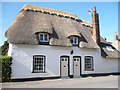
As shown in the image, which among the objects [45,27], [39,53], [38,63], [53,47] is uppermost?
[45,27]

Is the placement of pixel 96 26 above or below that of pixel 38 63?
above

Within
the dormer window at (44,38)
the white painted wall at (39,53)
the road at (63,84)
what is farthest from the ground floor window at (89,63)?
the dormer window at (44,38)

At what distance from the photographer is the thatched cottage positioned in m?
14.3

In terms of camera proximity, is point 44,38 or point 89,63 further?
point 89,63

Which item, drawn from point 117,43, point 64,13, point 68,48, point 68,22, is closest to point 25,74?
point 68,48

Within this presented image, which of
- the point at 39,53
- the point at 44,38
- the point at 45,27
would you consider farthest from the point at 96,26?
the point at 39,53

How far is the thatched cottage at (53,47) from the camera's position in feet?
46.8

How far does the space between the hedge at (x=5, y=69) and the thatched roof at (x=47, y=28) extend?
181 cm

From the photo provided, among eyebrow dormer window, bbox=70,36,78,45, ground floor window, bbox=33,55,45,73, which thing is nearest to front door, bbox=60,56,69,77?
eyebrow dormer window, bbox=70,36,78,45

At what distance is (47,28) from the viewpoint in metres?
15.8

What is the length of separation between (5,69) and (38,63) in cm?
326

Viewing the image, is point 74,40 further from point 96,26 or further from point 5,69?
point 5,69

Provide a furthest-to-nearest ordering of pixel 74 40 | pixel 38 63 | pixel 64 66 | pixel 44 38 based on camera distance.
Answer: pixel 74 40 → pixel 64 66 → pixel 44 38 → pixel 38 63

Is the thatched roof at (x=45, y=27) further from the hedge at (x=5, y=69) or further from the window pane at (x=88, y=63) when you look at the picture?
the hedge at (x=5, y=69)
